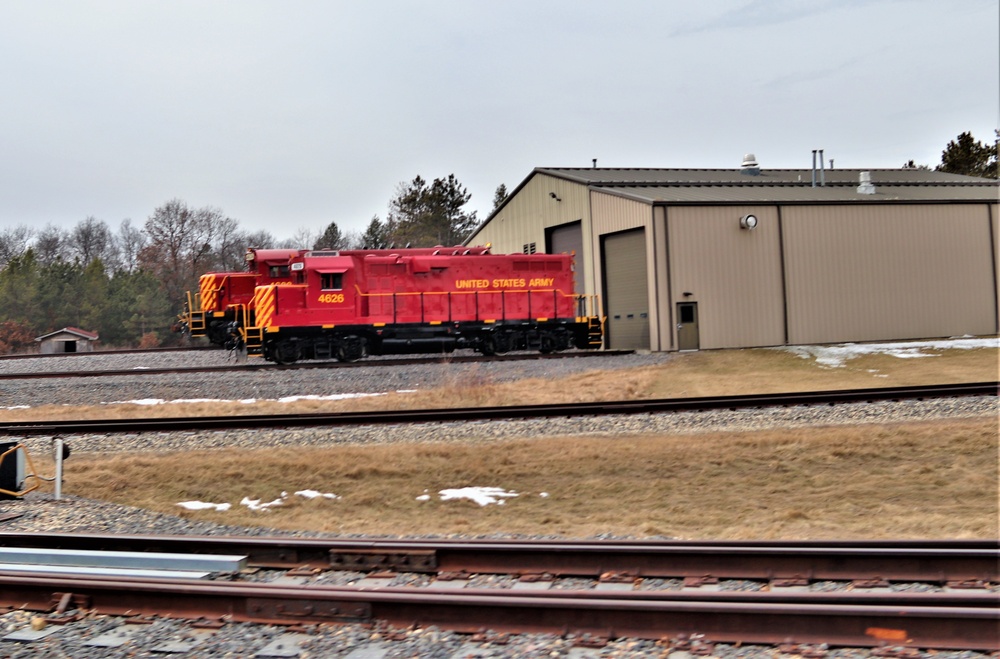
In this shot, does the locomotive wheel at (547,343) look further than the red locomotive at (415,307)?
Yes

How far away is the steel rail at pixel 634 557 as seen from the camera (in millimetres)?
5387

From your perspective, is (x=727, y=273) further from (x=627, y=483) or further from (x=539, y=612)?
(x=539, y=612)

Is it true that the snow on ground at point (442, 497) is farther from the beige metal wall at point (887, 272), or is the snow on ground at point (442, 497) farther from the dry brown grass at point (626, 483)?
the beige metal wall at point (887, 272)

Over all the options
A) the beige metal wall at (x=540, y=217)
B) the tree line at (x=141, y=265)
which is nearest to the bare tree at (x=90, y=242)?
the tree line at (x=141, y=265)

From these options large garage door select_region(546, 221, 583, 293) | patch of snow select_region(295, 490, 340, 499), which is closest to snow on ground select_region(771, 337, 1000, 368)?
large garage door select_region(546, 221, 583, 293)

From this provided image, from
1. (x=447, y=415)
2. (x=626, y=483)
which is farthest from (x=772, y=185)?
(x=626, y=483)

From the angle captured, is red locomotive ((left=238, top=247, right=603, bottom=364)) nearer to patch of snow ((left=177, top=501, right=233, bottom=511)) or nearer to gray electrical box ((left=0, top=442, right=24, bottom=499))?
gray electrical box ((left=0, top=442, right=24, bottom=499))

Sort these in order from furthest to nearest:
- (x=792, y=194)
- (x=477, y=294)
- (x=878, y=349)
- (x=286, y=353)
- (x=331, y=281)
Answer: (x=792, y=194) → (x=477, y=294) → (x=878, y=349) → (x=331, y=281) → (x=286, y=353)

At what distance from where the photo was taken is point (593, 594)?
4750 mm

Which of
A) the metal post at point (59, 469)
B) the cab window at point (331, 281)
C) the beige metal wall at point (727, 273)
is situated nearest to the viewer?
the metal post at point (59, 469)

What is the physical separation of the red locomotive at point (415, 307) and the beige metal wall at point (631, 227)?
1.98m

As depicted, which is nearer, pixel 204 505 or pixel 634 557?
pixel 634 557

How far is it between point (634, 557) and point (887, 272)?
83.2 feet

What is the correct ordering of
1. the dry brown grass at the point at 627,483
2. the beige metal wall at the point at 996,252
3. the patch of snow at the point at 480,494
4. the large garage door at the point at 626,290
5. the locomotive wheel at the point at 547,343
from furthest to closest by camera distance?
the beige metal wall at the point at 996,252
the large garage door at the point at 626,290
the locomotive wheel at the point at 547,343
the patch of snow at the point at 480,494
the dry brown grass at the point at 627,483
